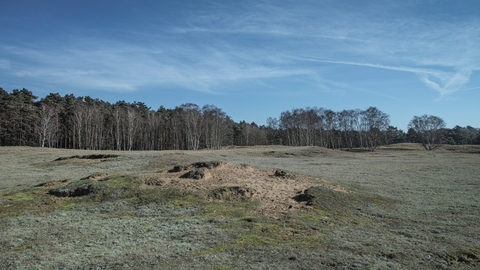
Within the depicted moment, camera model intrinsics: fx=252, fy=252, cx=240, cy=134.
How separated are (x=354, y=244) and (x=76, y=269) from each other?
5374 millimetres

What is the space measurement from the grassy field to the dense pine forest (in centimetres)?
4958

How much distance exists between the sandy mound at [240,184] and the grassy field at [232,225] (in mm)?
53

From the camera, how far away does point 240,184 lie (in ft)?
35.4

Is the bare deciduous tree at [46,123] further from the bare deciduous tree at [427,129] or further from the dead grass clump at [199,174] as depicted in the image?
the bare deciduous tree at [427,129]

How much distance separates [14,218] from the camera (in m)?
7.30

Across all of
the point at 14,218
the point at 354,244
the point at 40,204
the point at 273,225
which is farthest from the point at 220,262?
the point at 40,204

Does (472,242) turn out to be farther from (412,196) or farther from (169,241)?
(169,241)

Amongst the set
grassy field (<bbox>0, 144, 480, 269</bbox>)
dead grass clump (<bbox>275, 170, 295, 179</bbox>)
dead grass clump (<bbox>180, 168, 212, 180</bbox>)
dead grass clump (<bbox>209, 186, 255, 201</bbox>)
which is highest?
dead grass clump (<bbox>180, 168, 212, 180</bbox>)

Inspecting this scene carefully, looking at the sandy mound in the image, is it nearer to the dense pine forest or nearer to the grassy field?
the grassy field

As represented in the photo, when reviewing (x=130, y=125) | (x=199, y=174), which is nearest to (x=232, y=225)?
(x=199, y=174)

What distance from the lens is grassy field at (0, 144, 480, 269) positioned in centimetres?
471

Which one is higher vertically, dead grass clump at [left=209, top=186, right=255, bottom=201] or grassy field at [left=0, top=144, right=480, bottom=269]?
dead grass clump at [left=209, top=186, right=255, bottom=201]

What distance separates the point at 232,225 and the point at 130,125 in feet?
185

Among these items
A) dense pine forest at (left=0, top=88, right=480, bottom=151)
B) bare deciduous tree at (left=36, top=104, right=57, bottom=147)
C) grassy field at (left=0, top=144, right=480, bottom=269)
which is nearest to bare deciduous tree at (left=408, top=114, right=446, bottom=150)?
dense pine forest at (left=0, top=88, right=480, bottom=151)
